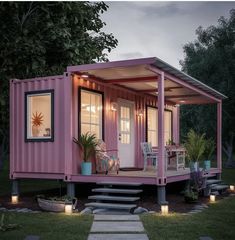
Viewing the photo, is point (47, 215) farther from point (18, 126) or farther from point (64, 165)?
point (18, 126)

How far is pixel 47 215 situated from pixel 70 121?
2.33m

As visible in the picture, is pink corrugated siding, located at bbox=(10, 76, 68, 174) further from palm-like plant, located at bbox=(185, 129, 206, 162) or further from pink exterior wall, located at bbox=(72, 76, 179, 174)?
palm-like plant, located at bbox=(185, 129, 206, 162)

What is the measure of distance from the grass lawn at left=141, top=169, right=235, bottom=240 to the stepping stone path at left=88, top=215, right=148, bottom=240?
0.46 ft

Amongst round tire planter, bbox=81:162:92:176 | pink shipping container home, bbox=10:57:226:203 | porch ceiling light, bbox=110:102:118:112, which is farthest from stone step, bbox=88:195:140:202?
porch ceiling light, bbox=110:102:118:112

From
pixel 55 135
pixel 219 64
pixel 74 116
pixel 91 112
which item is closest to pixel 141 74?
pixel 91 112

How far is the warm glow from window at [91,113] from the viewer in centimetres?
1078

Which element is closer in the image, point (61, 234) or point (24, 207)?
point (61, 234)

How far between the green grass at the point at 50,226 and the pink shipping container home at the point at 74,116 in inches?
71.1

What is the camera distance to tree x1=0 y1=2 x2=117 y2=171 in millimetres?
11695

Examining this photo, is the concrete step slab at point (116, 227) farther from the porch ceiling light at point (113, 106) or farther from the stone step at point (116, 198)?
the porch ceiling light at point (113, 106)

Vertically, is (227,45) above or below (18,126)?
above

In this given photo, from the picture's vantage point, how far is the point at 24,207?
955cm

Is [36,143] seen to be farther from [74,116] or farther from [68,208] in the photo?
[68,208]

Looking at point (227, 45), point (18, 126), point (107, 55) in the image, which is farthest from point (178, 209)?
point (227, 45)
